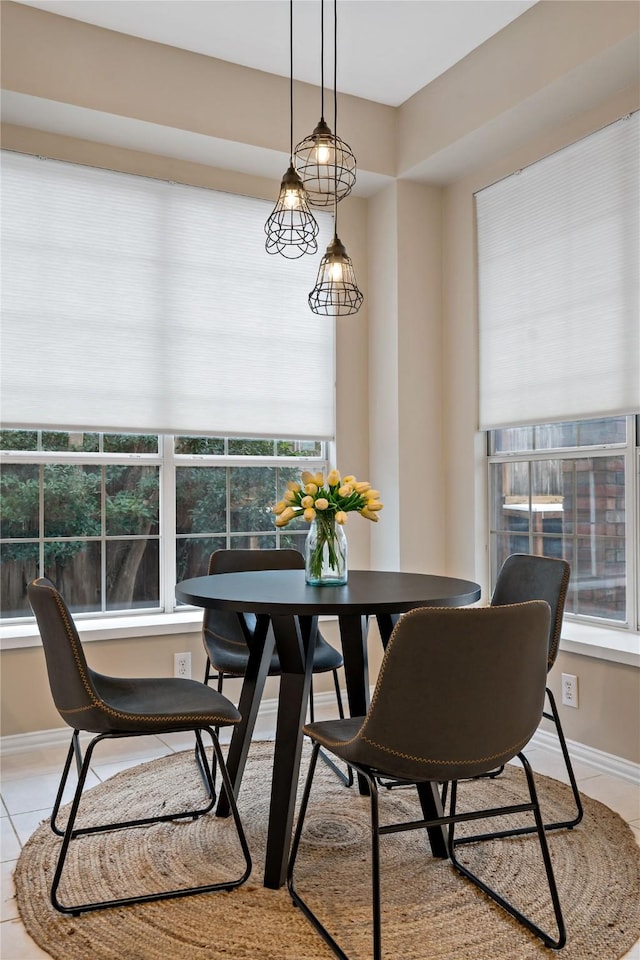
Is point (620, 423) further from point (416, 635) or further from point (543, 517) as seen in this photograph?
point (416, 635)

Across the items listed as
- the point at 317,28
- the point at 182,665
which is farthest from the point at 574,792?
the point at 317,28

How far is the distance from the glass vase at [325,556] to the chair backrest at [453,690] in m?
0.81

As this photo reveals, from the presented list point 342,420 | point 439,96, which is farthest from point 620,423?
point 439,96

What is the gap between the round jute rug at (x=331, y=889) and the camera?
1906 millimetres

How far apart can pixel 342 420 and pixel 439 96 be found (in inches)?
66.5

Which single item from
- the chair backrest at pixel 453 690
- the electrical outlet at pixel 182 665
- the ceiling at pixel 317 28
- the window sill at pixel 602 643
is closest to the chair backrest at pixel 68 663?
the chair backrest at pixel 453 690

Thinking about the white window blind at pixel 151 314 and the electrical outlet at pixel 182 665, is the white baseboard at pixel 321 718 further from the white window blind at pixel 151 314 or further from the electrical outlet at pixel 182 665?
the white window blind at pixel 151 314

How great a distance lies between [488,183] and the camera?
12.7 ft

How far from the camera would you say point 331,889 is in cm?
216

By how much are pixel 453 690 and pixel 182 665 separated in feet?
7.44

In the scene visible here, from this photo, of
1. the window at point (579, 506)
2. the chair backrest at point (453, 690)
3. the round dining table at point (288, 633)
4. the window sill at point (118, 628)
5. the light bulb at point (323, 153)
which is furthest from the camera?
the window sill at point (118, 628)

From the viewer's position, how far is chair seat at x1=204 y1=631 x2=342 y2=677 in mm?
2902

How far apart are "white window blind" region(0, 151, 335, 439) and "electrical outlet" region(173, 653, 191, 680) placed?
3.66 feet

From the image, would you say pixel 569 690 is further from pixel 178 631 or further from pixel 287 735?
pixel 178 631
